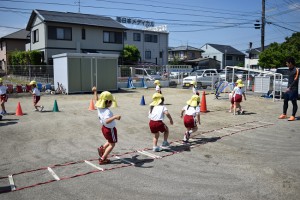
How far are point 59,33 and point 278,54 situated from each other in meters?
24.0

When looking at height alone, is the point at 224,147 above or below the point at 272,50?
below

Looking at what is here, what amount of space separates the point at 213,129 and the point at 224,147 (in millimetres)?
2002

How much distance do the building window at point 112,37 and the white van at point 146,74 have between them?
9.21 m

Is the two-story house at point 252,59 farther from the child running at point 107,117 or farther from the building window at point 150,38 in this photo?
the child running at point 107,117

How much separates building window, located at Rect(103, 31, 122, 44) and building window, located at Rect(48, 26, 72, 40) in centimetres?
441

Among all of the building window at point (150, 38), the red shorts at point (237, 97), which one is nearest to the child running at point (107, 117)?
the red shorts at point (237, 97)

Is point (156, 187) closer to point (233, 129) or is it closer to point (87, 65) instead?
point (233, 129)

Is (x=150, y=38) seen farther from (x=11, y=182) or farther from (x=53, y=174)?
(x=11, y=182)

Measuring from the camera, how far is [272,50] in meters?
31.2

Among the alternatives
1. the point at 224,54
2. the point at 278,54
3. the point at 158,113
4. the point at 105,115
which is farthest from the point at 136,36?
the point at 105,115

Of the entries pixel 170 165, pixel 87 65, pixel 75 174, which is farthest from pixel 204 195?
pixel 87 65

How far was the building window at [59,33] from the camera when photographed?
2870 centimetres

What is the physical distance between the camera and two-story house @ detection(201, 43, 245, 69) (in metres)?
58.4

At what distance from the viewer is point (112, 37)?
3347 centimetres
